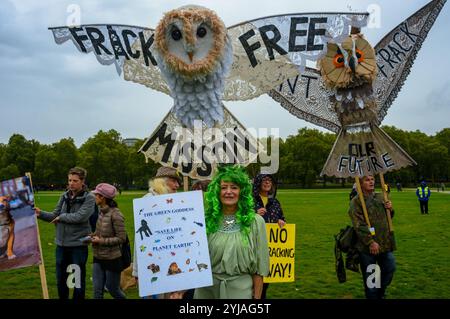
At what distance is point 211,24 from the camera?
481 cm

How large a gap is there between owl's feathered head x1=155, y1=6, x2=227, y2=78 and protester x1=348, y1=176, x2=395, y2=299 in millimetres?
2636

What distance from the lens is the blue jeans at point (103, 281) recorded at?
5230mm

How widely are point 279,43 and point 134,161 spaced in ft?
184

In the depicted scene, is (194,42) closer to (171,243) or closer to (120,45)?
(120,45)

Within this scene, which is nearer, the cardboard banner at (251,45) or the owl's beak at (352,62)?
the cardboard banner at (251,45)

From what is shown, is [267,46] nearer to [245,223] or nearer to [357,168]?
[357,168]

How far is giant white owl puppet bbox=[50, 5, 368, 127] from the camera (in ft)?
15.9

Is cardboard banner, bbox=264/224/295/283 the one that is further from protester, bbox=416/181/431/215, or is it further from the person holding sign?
protester, bbox=416/181/431/215

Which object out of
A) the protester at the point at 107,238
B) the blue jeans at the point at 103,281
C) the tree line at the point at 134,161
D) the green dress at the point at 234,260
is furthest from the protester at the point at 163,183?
the tree line at the point at 134,161

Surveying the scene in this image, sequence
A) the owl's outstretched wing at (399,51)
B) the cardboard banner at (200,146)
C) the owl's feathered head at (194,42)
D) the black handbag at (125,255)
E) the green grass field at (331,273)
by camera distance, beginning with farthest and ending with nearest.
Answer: the green grass field at (331,273)
the owl's outstretched wing at (399,51)
the cardboard banner at (200,146)
the black handbag at (125,255)
the owl's feathered head at (194,42)

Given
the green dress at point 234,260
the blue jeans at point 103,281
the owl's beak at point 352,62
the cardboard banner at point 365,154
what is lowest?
the blue jeans at point 103,281

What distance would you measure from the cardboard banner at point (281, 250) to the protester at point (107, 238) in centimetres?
180

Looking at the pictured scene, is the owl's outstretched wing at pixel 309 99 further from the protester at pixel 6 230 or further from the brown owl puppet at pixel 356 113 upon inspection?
the protester at pixel 6 230
